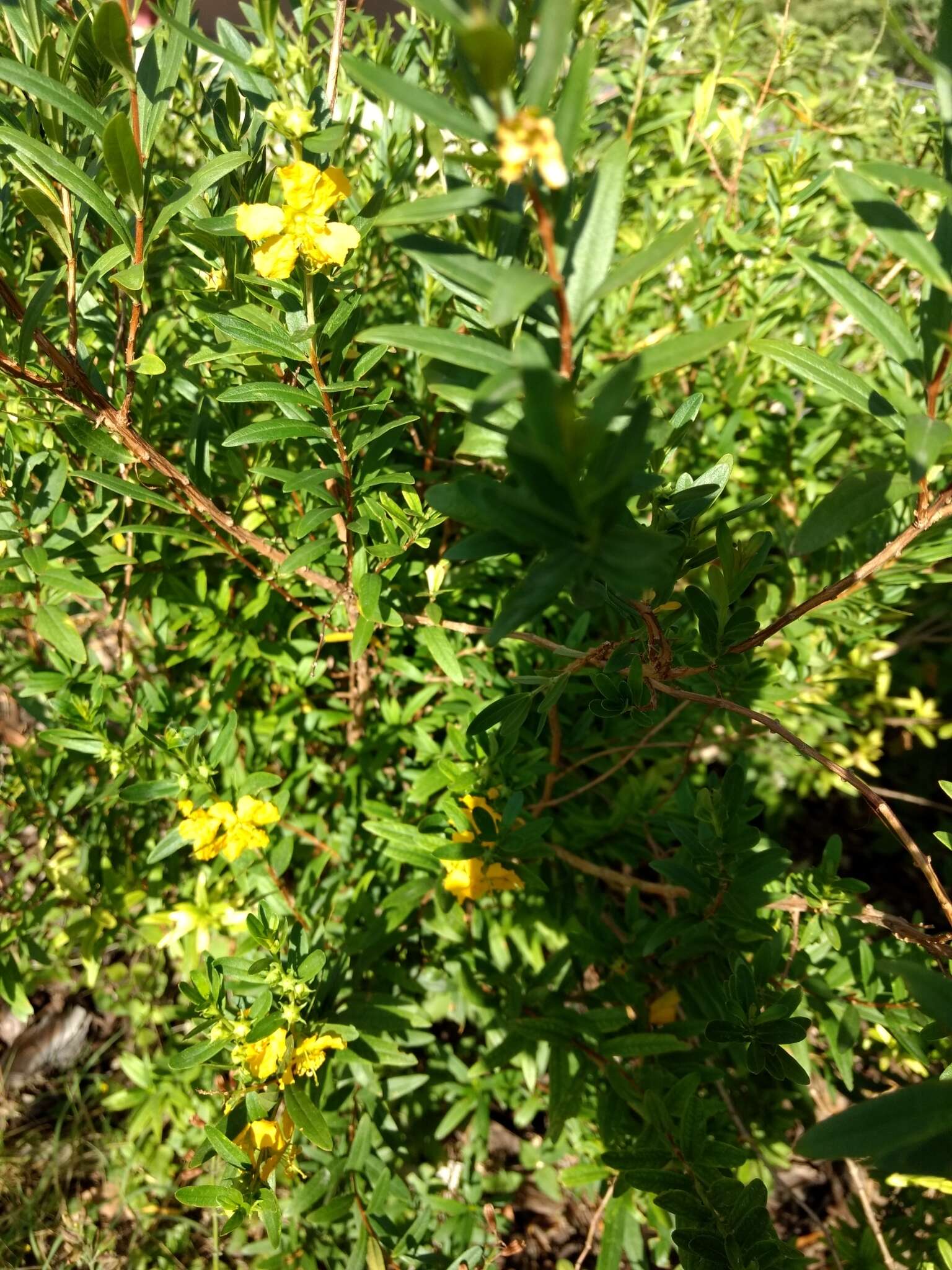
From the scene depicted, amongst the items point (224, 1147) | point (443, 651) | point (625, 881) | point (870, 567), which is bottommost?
point (224, 1147)

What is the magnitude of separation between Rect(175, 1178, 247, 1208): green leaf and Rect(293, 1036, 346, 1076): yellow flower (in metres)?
0.18

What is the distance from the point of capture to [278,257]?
37.4 inches

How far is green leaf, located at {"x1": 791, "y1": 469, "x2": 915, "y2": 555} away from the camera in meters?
0.80

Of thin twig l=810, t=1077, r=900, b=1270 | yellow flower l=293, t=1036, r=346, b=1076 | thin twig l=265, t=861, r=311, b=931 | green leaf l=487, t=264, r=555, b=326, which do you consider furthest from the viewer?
thin twig l=265, t=861, r=311, b=931

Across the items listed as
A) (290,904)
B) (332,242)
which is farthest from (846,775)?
(290,904)

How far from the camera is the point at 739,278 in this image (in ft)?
6.34

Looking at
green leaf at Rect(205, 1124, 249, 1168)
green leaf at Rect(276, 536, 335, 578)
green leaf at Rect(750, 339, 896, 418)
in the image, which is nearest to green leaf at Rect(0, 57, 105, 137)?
green leaf at Rect(276, 536, 335, 578)

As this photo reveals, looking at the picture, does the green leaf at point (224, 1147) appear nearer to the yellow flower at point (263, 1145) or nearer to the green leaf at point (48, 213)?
the yellow flower at point (263, 1145)

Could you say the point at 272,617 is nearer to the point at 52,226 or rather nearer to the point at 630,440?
the point at 52,226

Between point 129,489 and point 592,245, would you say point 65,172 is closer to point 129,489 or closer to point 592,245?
point 129,489

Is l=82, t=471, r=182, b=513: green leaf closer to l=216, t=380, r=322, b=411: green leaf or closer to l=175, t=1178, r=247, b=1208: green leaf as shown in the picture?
l=216, t=380, r=322, b=411: green leaf

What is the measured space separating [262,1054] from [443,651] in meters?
0.68

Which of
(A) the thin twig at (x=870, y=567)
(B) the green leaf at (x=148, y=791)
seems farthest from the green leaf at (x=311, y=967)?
(A) the thin twig at (x=870, y=567)

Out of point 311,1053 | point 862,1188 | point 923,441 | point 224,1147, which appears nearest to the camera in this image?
point 923,441
